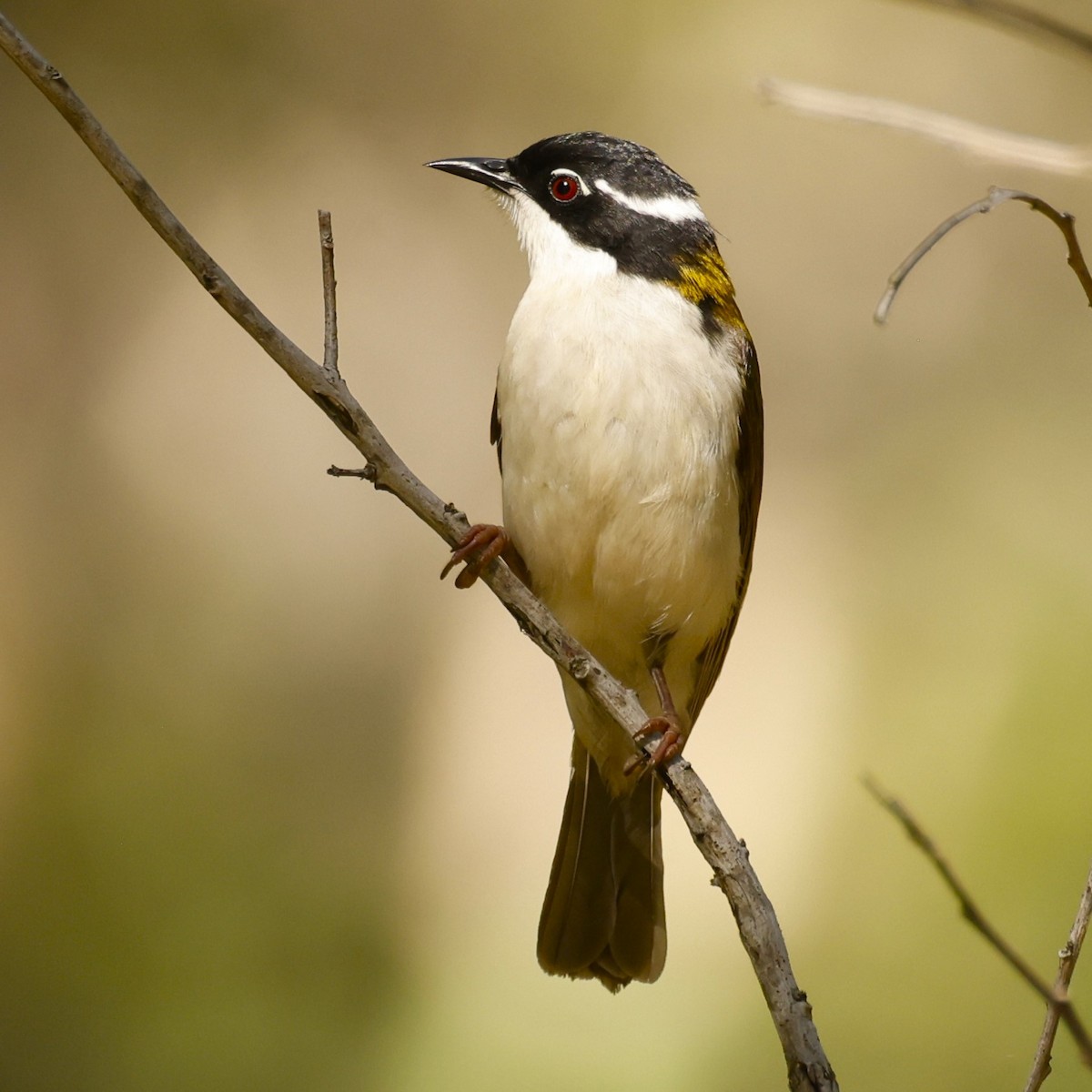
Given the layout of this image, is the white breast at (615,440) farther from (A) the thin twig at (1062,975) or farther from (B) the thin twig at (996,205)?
(A) the thin twig at (1062,975)

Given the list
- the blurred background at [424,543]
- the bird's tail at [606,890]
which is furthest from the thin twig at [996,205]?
the blurred background at [424,543]

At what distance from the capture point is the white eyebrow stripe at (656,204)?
12.0ft

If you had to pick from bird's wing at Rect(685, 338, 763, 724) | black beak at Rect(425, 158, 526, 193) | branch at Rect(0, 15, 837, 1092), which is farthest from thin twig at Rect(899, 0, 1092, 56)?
black beak at Rect(425, 158, 526, 193)

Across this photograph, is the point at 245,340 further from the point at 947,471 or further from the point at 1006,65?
the point at 1006,65

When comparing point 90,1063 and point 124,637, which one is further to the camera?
point 124,637

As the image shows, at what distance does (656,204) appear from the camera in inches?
144

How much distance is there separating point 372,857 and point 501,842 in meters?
0.65

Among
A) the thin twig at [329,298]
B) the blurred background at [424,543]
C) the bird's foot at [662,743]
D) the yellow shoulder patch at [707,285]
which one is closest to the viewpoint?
the thin twig at [329,298]

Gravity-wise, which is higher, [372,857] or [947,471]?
[947,471]

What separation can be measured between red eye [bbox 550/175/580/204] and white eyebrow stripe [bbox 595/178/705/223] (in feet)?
0.20

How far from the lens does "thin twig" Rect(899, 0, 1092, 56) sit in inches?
53.1

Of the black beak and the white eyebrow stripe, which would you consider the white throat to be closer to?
the black beak

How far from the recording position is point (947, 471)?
658cm

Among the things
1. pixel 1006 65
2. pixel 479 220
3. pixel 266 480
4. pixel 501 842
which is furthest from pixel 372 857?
pixel 1006 65
